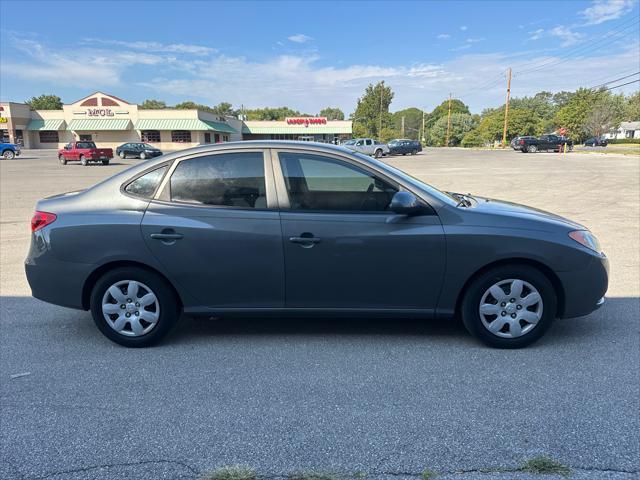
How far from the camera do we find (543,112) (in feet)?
400

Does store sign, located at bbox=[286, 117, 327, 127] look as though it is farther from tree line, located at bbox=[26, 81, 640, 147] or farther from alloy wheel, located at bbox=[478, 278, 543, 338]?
alloy wheel, located at bbox=[478, 278, 543, 338]

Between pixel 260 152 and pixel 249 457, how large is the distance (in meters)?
2.39

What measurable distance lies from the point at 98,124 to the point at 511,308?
65755 millimetres

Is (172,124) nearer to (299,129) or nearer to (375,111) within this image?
(299,129)

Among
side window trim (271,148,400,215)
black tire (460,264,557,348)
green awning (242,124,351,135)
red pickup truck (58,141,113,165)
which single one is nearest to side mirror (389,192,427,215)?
side window trim (271,148,400,215)

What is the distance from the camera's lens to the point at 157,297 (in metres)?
3.76

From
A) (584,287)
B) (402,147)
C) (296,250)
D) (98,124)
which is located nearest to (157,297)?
(296,250)

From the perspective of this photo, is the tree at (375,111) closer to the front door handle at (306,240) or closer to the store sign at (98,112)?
the store sign at (98,112)

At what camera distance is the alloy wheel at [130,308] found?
3.76 m

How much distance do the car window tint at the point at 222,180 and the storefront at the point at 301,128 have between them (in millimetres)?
70673

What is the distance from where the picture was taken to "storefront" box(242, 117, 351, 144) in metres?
73.7

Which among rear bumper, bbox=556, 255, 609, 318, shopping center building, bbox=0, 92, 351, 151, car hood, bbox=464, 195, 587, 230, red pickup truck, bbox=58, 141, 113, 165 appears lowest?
rear bumper, bbox=556, 255, 609, 318

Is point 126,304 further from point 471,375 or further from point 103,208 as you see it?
point 471,375

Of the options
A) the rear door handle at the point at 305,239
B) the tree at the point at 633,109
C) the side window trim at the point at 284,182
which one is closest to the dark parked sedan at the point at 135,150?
the side window trim at the point at 284,182
